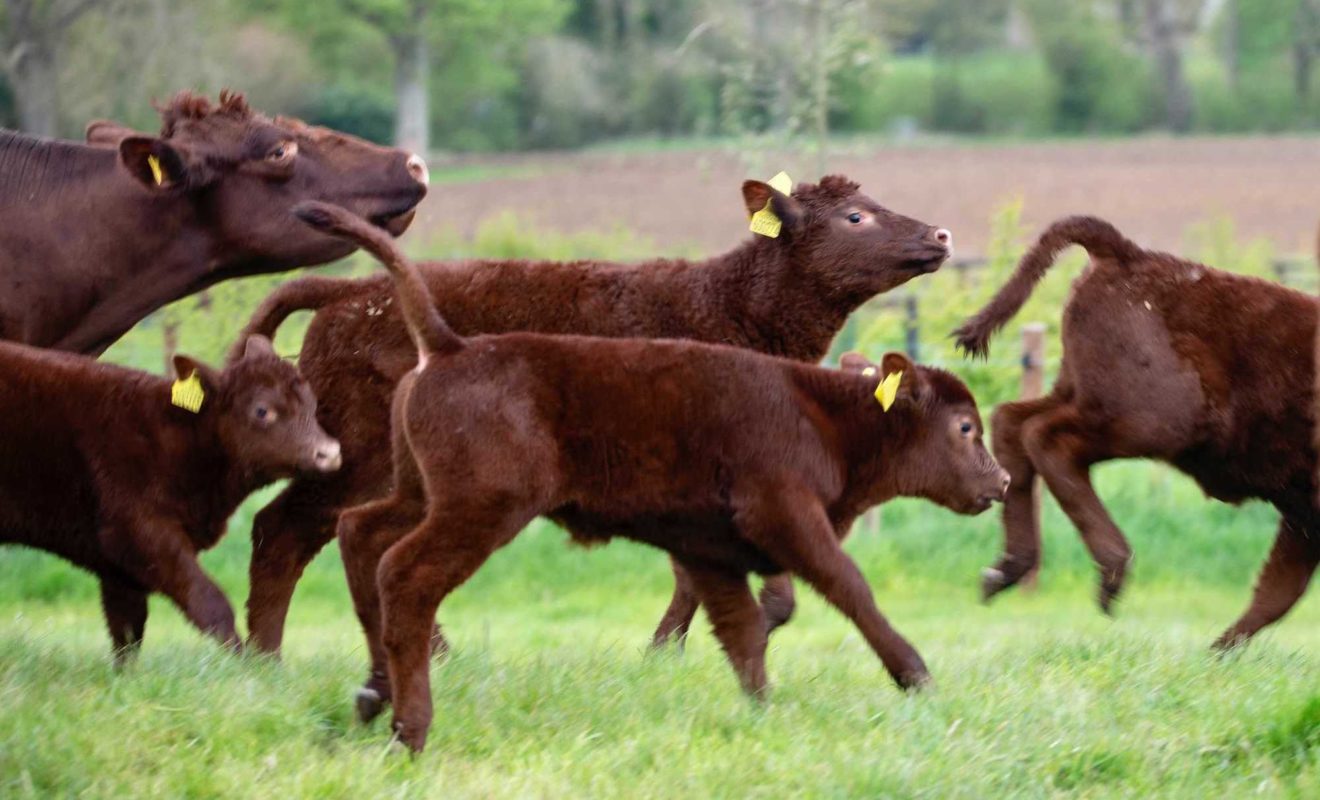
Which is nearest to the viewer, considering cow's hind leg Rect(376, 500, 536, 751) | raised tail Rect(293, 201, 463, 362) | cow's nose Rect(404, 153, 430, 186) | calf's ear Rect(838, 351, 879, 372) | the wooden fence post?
cow's hind leg Rect(376, 500, 536, 751)

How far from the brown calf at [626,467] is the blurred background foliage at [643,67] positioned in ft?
84.4

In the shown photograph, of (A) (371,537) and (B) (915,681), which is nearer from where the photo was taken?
(B) (915,681)

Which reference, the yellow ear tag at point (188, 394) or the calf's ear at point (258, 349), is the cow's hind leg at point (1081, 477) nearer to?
the calf's ear at point (258, 349)

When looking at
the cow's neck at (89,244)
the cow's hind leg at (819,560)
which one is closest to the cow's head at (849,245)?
the cow's hind leg at (819,560)

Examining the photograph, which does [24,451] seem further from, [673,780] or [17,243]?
[673,780]

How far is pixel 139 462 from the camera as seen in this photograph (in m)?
6.41

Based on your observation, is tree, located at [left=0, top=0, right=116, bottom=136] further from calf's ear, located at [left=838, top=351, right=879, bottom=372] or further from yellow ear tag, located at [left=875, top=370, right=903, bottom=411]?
yellow ear tag, located at [left=875, top=370, right=903, bottom=411]

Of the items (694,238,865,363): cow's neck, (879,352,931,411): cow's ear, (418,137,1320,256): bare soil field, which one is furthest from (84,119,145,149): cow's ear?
(418,137,1320,256): bare soil field

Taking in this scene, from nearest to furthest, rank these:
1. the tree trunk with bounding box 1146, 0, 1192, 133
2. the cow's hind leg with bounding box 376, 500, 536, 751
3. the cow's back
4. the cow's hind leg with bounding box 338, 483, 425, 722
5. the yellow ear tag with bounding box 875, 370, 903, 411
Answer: the cow's hind leg with bounding box 376, 500, 536, 751
the cow's hind leg with bounding box 338, 483, 425, 722
the yellow ear tag with bounding box 875, 370, 903, 411
the cow's back
the tree trunk with bounding box 1146, 0, 1192, 133

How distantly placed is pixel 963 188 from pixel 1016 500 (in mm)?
27936

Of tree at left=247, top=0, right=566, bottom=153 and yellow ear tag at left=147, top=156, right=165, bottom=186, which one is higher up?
yellow ear tag at left=147, top=156, right=165, bottom=186

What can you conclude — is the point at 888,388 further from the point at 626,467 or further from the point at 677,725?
the point at 677,725

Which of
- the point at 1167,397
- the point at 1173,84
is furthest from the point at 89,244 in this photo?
the point at 1173,84

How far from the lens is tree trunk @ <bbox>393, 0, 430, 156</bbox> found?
42.9 meters
